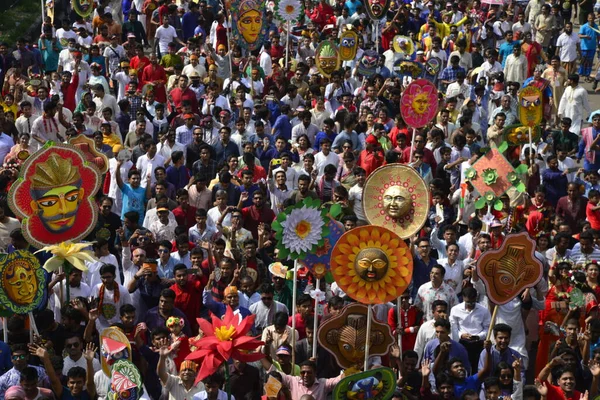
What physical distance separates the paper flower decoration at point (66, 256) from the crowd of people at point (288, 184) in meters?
0.42

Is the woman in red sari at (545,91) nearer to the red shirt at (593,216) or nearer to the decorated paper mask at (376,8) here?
the decorated paper mask at (376,8)

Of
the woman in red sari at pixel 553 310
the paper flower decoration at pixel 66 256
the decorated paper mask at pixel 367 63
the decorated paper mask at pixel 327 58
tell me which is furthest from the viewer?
the decorated paper mask at pixel 367 63

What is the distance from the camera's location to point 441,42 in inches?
903

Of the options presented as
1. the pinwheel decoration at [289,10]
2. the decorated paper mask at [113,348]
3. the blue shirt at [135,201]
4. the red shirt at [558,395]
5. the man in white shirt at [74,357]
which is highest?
the pinwheel decoration at [289,10]

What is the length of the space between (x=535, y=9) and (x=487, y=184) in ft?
32.8

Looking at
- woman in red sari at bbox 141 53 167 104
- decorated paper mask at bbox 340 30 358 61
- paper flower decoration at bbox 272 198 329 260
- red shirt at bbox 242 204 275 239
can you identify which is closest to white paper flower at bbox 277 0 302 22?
decorated paper mask at bbox 340 30 358 61

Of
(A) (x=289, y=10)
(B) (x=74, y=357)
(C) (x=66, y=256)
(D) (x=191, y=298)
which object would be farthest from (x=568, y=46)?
(B) (x=74, y=357)

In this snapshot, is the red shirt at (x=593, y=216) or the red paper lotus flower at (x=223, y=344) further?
the red shirt at (x=593, y=216)

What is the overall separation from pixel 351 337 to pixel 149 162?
5.45 metres

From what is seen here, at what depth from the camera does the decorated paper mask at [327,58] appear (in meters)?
20.1

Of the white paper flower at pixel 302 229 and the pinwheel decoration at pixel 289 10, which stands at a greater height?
the pinwheel decoration at pixel 289 10

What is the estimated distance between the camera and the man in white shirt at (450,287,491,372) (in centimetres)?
1313

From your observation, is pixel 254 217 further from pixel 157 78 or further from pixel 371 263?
pixel 157 78

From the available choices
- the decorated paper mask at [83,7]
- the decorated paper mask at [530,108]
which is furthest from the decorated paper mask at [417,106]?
the decorated paper mask at [83,7]
